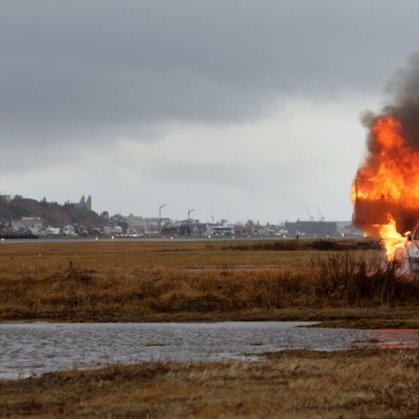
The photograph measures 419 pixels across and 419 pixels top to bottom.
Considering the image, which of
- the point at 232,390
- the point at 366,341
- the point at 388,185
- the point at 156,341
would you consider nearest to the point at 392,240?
the point at 388,185

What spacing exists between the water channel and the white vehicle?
275 inches

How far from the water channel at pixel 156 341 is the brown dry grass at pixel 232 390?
2263 millimetres

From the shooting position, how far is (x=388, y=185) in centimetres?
3903

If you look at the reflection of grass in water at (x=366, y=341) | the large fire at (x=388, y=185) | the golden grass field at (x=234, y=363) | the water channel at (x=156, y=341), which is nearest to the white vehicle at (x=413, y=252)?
the golden grass field at (x=234, y=363)

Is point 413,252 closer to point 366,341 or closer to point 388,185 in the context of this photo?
point 388,185

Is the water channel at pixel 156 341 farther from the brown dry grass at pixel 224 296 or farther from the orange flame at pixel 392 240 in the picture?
the orange flame at pixel 392 240

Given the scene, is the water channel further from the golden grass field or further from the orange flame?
the orange flame

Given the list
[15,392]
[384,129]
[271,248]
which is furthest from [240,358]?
[271,248]

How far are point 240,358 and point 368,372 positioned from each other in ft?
13.9

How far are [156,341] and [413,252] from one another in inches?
519

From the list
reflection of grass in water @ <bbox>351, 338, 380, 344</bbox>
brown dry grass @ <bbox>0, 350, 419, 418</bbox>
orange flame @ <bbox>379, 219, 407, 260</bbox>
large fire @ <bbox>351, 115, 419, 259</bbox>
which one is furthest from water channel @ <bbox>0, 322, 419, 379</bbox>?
large fire @ <bbox>351, 115, 419, 259</bbox>

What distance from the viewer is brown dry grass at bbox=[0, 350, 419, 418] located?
13156mm

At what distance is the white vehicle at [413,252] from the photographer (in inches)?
1316

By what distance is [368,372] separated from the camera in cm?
1652
